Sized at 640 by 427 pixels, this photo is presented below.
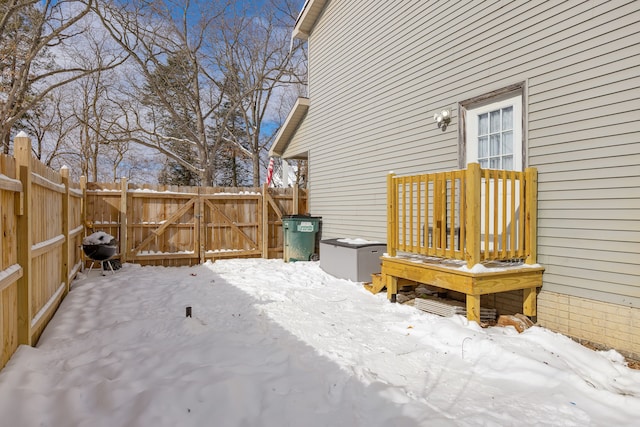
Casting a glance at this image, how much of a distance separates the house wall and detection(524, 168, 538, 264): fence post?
0.07 metres

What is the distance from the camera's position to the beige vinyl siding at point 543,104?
325 cm

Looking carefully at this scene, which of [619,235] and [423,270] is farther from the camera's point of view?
[423,270]

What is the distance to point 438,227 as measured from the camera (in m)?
4.27

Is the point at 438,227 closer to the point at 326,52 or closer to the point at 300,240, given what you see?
the point at 300,240

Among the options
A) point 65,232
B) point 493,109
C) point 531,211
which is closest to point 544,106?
point 493,109

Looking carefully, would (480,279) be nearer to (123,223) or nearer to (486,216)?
(486,216)

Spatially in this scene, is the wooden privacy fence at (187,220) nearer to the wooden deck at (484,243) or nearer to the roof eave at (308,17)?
the roof eave at (308,17)

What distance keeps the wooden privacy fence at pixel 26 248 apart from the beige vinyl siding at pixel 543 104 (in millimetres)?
4658

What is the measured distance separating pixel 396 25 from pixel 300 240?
15.2 ft

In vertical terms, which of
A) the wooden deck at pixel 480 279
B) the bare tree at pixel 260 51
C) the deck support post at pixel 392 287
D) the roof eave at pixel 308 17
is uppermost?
the bare tree at pixel 260 51

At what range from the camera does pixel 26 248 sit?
9.50 feet

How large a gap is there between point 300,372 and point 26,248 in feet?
7.76

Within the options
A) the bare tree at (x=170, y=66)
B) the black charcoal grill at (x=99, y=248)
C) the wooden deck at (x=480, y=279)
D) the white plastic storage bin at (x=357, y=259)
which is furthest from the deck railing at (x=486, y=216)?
the bare tree at (x=170, y=66)

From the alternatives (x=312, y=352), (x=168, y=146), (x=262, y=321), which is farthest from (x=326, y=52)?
(x=168, y=146)
